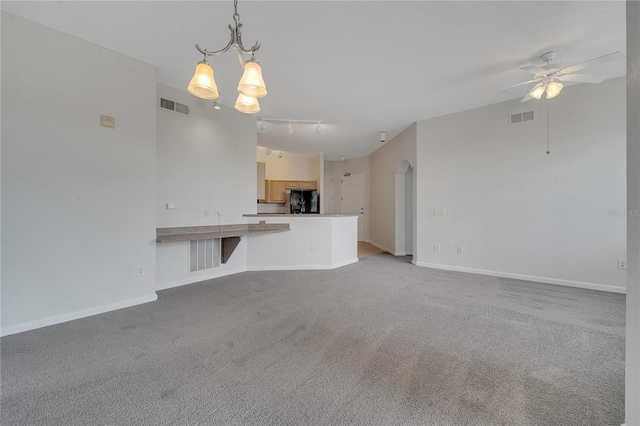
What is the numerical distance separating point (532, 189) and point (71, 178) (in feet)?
19.7

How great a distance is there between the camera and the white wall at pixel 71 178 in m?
2.31

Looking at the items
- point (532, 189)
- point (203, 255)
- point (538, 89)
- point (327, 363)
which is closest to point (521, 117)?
point (532, 189)

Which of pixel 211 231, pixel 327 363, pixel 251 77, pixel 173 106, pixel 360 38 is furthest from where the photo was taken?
pixel 211 231

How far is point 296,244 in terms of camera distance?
190 inches

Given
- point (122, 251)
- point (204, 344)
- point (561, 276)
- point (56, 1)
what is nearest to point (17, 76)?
point (56, 1)

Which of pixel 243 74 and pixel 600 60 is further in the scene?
pixel 600 60

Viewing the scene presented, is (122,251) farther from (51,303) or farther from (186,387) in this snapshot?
(186,387)

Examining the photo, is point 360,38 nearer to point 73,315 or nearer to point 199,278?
point 199,278

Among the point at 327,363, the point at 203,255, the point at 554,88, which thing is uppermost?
the point at 554,88

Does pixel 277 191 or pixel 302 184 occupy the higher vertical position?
pixel 302 184

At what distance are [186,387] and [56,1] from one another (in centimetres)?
324

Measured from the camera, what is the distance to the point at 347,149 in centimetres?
742

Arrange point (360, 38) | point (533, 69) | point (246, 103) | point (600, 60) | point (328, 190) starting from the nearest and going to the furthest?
point (246, 103) → point (600, 60) → point (360, 38) → point (533, 69) → point (328, 190)

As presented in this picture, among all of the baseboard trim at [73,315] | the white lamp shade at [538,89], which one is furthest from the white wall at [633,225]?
the baseboard trim at [73,315]
